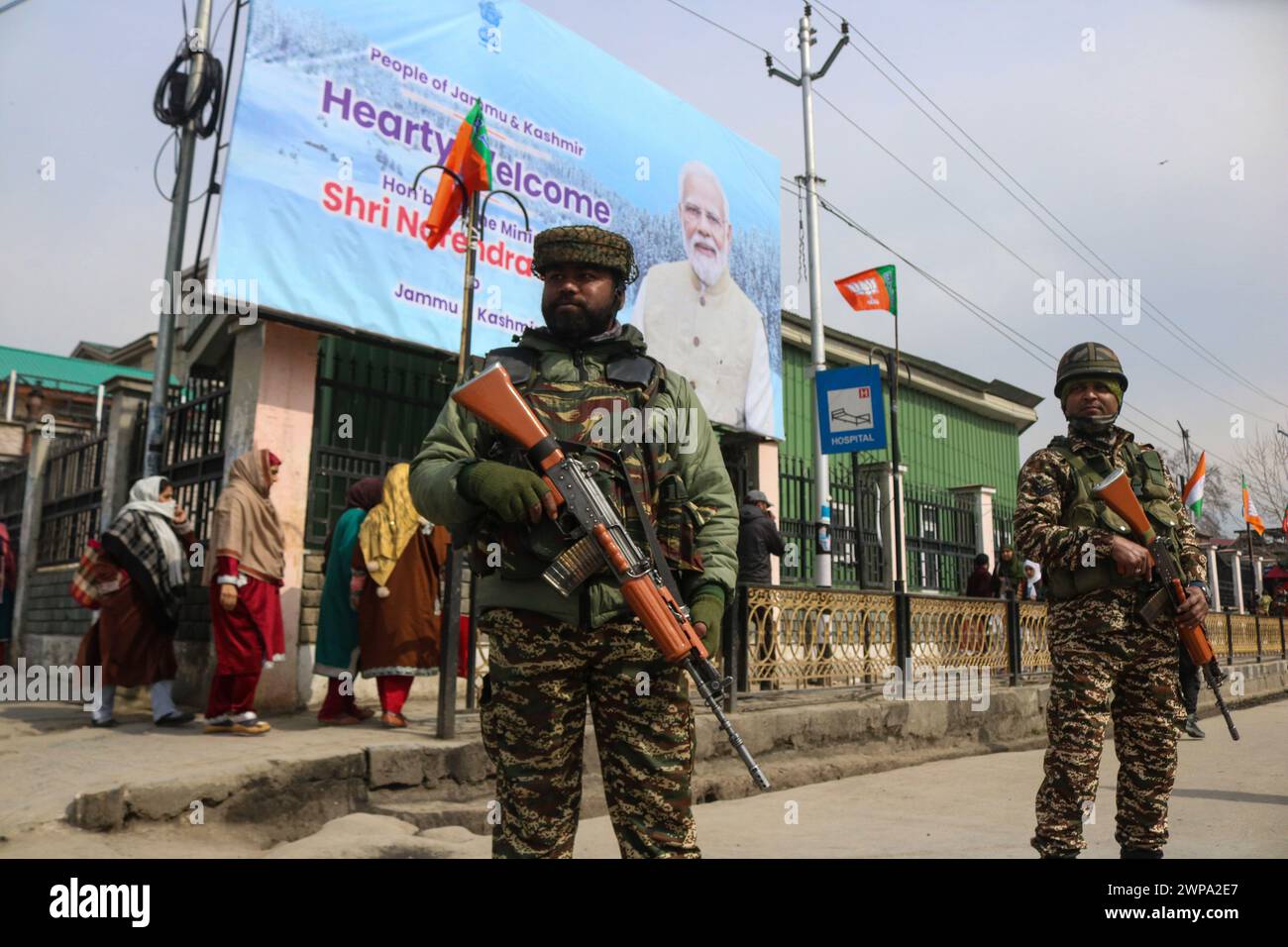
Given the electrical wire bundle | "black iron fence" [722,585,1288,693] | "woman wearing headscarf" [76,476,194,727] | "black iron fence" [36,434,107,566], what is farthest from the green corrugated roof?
"black iron fence" [722,585,1288,693]

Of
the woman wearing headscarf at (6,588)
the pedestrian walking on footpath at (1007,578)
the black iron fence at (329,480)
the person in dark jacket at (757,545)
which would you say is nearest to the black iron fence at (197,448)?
the black iron fence at (329,480)

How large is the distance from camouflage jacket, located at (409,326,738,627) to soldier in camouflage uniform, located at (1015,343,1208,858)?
144 centimetres

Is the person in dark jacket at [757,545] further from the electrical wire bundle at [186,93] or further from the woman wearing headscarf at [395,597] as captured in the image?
the electrical wire bundle at [186,93]

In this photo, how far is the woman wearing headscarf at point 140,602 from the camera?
18.4 feet

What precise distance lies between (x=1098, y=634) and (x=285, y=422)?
5428 millimetres

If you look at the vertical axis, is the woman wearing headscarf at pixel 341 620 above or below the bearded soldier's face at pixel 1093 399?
below

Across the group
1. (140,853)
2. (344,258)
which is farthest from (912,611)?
(140,853)

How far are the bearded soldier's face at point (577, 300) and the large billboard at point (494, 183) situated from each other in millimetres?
4705

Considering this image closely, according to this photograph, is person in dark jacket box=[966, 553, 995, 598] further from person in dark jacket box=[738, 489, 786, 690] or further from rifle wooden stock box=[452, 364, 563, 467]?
rifle wooden stock box=[452, 364, 563, 467]

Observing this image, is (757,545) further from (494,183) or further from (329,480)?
(494,183)

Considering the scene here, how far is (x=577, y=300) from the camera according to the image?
253 cm

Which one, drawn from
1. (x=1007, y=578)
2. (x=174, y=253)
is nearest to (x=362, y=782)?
(x=174, y=253)

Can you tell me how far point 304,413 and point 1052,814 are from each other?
5.52 meters

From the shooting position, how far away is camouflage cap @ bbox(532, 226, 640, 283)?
2496 mm
